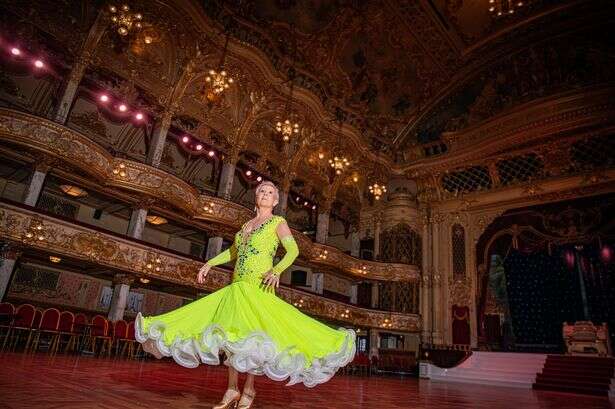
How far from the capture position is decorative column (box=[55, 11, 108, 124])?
1108 cm

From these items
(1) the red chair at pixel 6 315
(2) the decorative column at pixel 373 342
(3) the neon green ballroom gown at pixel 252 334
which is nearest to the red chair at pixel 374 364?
(2) the decorative column at pixel 373 342

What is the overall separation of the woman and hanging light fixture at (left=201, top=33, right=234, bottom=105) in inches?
333

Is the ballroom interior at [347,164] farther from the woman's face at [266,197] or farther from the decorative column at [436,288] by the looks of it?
the woman's face at [266,197]

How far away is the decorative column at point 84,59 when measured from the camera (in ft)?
36.3

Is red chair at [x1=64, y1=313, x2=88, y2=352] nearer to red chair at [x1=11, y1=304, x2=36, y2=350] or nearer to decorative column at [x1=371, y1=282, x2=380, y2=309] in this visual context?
red chair at [x1=11, y1=304, x2=36, y2=350]

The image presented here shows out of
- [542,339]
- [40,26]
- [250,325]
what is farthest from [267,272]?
[542,339]

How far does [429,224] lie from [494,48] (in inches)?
349

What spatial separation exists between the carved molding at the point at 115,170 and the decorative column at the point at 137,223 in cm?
72

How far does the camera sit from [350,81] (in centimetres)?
1780

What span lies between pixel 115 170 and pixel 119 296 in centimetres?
391

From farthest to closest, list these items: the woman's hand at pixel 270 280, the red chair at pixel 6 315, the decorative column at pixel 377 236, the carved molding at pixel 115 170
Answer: the decorative column at pixel 377 236 → the carved molding at pixel 115 170 → the red chair at pixel 6 315 → the woman's hand at pixel 270 280

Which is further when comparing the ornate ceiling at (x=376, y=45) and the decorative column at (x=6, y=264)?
the ornate ceiling at (x=376, y=45)

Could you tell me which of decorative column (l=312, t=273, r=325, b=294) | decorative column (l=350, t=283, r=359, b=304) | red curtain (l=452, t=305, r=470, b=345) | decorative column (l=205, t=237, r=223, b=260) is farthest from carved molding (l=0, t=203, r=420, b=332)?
red curtain (l=452, t=305, r=470, b=345)

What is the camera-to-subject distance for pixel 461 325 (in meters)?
16.7
